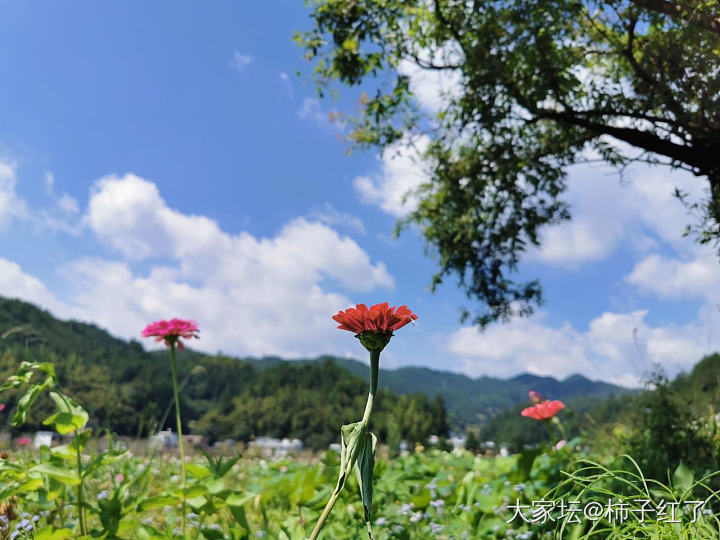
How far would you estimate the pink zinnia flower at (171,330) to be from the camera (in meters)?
2.86

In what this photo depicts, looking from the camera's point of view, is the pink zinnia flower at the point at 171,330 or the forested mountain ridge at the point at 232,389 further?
the forested mountain ridge at the point at 232,389

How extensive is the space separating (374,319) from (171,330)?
180cm

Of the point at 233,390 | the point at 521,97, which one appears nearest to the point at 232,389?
the point at 233,390

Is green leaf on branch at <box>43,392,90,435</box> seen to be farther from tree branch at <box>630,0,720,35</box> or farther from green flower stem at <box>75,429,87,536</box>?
tree branch at <box>630,0,720,35</box>

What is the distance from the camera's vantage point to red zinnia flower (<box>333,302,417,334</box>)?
1.38 metres

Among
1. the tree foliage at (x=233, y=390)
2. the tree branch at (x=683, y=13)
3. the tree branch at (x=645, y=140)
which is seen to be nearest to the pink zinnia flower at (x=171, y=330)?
the tree branch at (x=683, y=13)

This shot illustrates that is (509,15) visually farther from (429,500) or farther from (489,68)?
(429,500)

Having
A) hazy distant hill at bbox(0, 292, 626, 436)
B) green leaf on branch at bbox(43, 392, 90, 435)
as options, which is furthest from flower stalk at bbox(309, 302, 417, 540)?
hazy distant hill at bbox(0, 292, 626, 436)

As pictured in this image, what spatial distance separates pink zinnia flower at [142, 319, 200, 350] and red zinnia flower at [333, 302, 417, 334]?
171cm

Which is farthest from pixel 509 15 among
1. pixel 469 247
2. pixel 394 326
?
pixel 394 326

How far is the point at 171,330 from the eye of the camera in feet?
9.44

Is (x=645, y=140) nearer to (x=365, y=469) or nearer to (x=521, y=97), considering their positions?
(x=521, y=97)

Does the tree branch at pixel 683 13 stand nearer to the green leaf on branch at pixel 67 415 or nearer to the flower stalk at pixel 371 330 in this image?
the flower stalk at pixel 371 330

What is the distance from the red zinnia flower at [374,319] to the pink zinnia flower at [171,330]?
5.61ft
